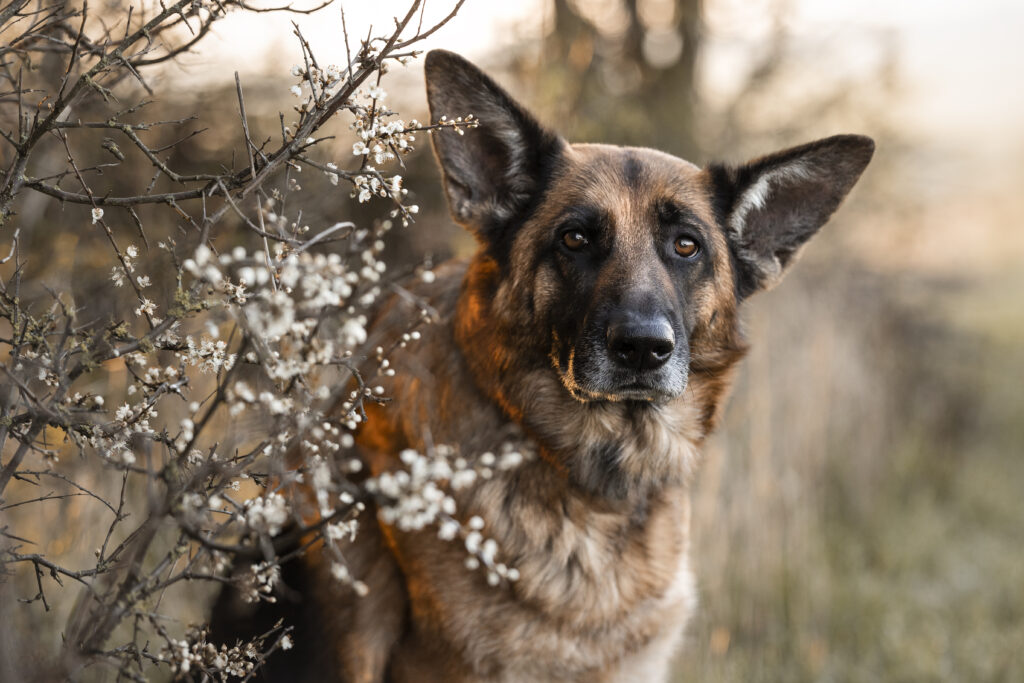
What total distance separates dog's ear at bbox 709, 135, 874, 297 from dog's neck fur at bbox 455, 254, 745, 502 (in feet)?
1.24

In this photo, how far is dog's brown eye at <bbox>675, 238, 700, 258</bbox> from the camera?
2609 millimetres

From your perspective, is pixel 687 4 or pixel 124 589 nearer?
pixel 124 589

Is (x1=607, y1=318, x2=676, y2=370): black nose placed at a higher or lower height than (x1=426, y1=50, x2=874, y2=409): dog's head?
lower

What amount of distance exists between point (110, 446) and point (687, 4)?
6.37m

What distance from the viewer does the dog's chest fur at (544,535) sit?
242cm

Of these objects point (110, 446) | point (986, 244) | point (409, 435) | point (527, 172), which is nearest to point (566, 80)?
point (527, 172)

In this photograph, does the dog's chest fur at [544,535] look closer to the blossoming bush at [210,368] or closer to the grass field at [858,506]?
the blossoming bush at [210,368]

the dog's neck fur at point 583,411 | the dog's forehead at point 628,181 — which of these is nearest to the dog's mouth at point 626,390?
the dog's neck fur at point 583,411

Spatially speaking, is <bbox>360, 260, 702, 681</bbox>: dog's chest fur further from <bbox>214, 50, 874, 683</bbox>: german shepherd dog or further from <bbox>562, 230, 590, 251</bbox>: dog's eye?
A: <bbox>562, 230, 590, 251</bbox>: dog's eye

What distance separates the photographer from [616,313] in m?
2.29

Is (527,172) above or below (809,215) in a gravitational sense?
above

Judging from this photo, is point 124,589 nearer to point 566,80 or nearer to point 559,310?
point 559,310

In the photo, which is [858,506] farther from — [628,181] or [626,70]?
[628,181]

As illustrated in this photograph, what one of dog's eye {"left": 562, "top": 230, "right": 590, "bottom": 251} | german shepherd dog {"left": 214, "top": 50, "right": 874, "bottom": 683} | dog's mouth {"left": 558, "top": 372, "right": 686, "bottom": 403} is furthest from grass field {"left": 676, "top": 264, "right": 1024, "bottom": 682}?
dog's eye {"left": 562, "top": 230, "right": 590, "bottom": 251}
